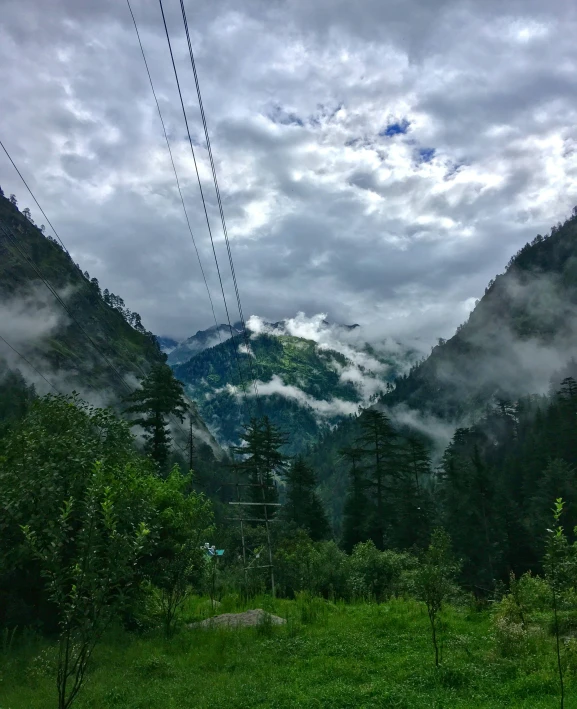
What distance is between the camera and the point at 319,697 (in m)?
11.4

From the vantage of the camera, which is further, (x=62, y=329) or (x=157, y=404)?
(x=62, y=329)

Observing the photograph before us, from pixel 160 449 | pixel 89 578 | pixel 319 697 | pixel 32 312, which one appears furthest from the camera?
pixel 32 312

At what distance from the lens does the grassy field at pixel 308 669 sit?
36.6 feet

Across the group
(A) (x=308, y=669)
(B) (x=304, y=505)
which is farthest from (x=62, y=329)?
(A) (x=308, y=669)

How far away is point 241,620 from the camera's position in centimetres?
1978

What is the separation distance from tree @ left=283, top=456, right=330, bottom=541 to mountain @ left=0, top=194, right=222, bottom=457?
237 feet

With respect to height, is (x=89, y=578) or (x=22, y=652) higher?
(x=89, y=578)

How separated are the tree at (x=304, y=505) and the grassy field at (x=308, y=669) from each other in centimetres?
4284

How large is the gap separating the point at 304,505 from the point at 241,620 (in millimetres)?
44158

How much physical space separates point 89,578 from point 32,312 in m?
175

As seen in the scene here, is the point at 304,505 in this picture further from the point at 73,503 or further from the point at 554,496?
the point at 73,503

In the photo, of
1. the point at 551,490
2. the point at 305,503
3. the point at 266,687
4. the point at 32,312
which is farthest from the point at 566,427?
the point at 32,312

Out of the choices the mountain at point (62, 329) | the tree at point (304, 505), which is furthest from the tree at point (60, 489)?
the mountain at point (62, 329)

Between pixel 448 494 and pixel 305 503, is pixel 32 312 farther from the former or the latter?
pixel 448 494
